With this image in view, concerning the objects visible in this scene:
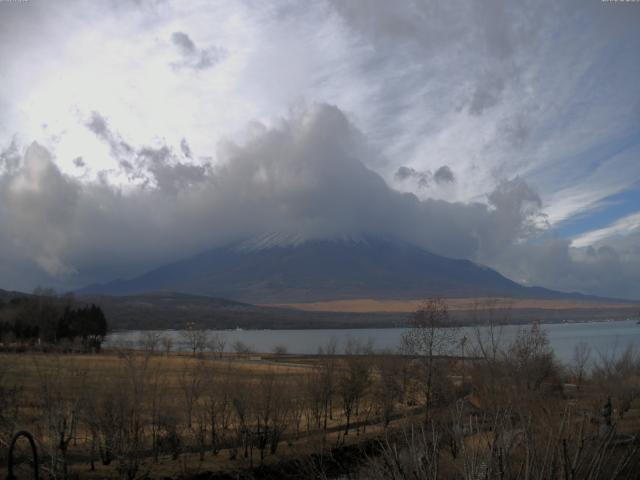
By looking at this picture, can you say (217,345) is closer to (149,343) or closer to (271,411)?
(149,343)

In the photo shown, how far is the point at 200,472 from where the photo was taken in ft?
87.7

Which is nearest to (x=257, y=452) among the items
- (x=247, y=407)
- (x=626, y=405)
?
(x=247, y=407)

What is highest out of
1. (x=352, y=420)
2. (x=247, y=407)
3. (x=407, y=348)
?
(x=407, y=348)

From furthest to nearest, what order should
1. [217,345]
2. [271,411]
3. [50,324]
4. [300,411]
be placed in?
[217,345] → [50,324] → [300,411] → [271,411]

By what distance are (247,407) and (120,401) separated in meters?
7.22

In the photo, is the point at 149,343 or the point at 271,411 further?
the point at 149,343

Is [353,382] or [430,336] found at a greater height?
[430,336]

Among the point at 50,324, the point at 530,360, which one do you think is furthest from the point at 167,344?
the point at 530,360

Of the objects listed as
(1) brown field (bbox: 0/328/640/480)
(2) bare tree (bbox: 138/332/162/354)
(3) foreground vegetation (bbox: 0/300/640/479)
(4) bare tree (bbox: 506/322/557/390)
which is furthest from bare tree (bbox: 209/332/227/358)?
(4) bare tree (bbox: 506/322/557/390)

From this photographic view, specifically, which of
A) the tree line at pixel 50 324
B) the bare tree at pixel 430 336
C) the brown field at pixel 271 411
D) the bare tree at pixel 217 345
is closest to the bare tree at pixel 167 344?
the bare tree at pixel 217 345

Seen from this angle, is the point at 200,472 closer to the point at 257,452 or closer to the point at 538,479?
the point at 257,452

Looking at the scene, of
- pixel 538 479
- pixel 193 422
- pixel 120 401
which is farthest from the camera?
pixel 193 422

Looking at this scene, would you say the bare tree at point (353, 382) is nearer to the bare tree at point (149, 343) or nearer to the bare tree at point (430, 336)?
the bare tree at point (430, 336)

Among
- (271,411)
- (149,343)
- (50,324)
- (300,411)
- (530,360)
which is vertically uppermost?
(530,360)
